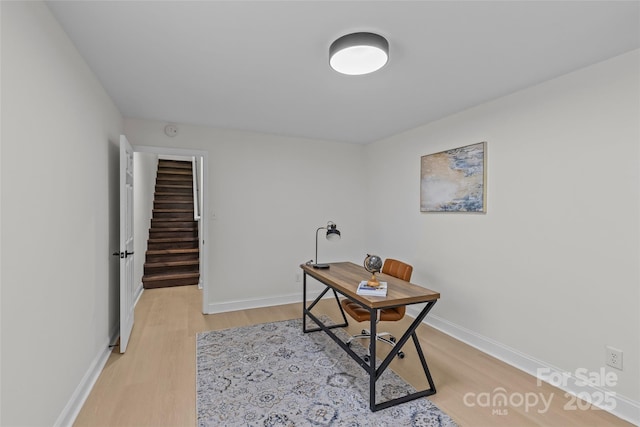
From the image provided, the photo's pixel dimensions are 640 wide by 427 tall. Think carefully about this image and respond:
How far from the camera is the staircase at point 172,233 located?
4.99 metres

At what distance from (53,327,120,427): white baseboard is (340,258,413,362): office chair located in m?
1.92

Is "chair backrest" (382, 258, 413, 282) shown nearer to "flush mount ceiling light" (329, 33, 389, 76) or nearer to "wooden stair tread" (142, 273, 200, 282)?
"flush mount ceiling light" (329, 33, 389, 76)

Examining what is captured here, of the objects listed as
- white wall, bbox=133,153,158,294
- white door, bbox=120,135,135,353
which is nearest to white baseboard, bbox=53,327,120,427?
white door, bbox=120,135,135,353

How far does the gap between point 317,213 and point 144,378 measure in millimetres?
2726

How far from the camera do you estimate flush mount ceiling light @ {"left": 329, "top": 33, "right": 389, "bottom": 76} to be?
5.60 ft

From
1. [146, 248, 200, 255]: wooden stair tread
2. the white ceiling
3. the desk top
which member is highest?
the white ceiling

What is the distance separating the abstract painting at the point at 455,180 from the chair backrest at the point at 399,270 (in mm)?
769

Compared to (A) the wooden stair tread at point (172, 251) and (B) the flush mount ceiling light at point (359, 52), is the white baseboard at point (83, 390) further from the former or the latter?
(A) the wooden stair tread at point (172, 251)

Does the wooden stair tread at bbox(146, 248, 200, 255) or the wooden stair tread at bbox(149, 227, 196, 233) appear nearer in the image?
the wooden stair tread at bbox(146, 248, 200, 255)

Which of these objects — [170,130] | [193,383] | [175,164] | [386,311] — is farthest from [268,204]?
[175,164]

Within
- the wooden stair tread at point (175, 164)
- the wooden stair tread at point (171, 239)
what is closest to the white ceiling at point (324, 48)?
the wooden stair tread at point (171, 239)

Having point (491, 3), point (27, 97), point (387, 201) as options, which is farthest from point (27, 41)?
point (387, 201)

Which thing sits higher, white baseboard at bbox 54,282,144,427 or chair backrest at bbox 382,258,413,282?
chair backrest at bbox 382,258,413,282

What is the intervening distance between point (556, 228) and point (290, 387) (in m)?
2.28
